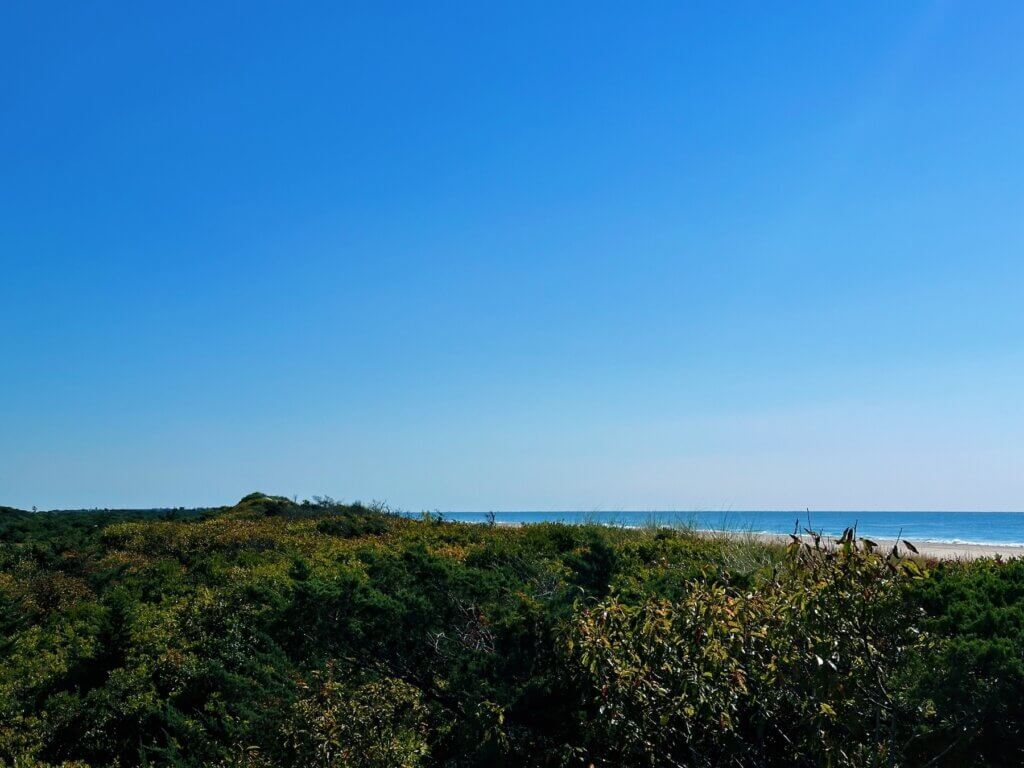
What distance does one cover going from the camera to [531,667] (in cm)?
538

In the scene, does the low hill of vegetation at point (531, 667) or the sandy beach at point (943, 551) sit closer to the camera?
the low hill of vegetation at point (531, 667)

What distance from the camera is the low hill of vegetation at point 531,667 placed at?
3.96 m

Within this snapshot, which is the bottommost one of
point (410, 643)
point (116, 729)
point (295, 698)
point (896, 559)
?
point (116, 729)

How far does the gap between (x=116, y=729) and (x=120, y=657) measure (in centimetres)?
128

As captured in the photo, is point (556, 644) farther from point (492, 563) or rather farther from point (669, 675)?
point (492, 563)

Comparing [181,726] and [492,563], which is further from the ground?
[492,563]

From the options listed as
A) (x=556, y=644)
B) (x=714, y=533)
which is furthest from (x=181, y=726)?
(x=714, y=533)

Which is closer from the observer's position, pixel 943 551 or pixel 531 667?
pixel 531 667

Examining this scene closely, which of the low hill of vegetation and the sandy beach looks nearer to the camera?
the low hill of vegetation

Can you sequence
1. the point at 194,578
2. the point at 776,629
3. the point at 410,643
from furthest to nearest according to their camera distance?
the point at 194,578, the point at 410,643, the point at 776,629

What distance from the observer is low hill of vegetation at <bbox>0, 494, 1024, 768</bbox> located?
396cm

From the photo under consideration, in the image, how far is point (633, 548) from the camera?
1319 cm

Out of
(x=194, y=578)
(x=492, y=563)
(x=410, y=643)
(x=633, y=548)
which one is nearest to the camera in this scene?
(x=410, y=643)

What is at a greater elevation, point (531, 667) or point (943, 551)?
point (531, 667)
